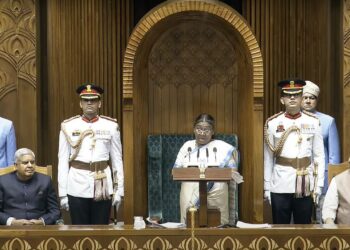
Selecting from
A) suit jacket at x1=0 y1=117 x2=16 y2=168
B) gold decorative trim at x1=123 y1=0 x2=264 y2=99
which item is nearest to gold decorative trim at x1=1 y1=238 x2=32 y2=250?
suit jacket at x1=0 y1=117 x2=16 y2=168

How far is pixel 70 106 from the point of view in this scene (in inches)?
333

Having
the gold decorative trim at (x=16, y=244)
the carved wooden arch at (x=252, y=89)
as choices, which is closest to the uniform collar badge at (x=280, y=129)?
the carved wooden arch at (x=252, y=89)

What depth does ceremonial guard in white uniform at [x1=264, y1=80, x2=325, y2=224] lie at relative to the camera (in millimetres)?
7047

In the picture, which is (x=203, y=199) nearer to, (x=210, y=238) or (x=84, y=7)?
(x=210, y=238)

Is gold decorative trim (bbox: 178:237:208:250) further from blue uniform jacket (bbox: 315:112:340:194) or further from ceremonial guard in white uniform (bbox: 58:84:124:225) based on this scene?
blue uniform jacket (bbox: 315:112:340:194)

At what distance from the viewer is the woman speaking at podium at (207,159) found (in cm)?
709

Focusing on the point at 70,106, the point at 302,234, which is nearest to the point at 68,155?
the point at 70,106

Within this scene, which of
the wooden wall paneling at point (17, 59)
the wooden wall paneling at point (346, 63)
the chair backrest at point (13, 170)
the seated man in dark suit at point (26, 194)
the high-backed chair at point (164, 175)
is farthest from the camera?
the wooden wall paneling at point (17, 59)

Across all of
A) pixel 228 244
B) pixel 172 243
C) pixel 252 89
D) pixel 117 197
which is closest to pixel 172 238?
pixel 172 243

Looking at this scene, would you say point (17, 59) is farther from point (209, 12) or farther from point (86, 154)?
point (209, 12)

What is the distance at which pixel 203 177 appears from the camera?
6.12m

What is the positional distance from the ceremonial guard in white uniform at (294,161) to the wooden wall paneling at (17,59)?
7.53 ft

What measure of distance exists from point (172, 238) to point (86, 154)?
153cm

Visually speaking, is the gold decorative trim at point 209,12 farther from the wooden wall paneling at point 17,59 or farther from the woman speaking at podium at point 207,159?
the wooden wall paneling at point 17,59
